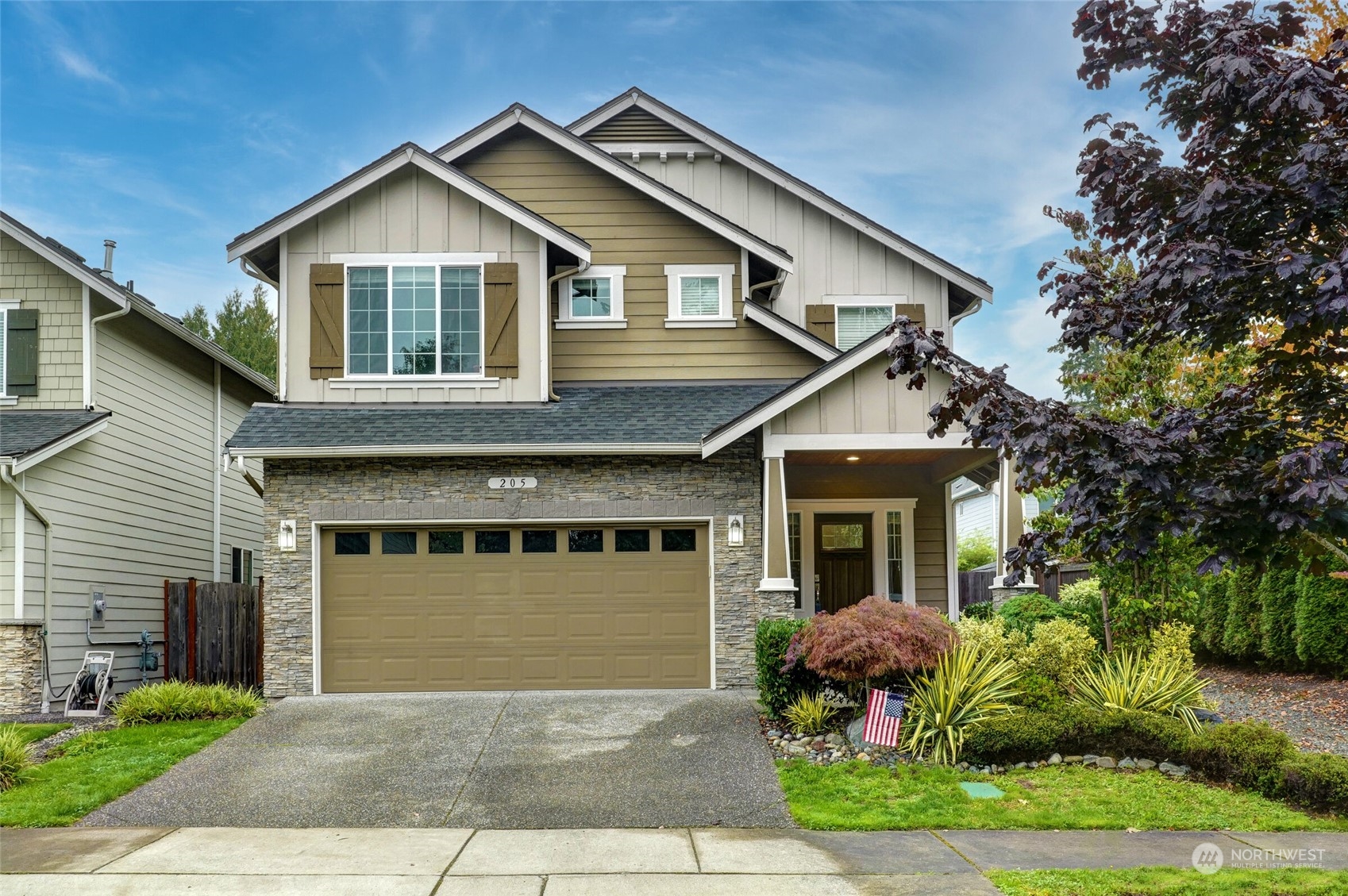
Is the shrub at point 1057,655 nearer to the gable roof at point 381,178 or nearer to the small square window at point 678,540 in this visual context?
the small square window at point 678,540

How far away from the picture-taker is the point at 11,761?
1008 cm

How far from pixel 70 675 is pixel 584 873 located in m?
10.5

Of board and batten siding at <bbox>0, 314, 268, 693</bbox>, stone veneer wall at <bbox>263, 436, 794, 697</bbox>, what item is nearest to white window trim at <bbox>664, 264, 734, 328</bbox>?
stone veneer wall at <bbox>263, 436, 794, 697</bbox>

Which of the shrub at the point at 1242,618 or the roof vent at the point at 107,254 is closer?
the shrub at the point at 1242,618

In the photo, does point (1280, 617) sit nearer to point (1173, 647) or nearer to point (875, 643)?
point (1173, 647)

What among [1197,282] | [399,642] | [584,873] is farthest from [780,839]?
[399,642]

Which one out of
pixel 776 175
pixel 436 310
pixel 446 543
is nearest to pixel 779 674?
pixel 446 543

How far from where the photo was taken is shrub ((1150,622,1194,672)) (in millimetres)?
11195

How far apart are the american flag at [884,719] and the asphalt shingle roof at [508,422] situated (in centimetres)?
408

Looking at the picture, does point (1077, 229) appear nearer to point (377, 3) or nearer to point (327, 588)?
point (327, 588)

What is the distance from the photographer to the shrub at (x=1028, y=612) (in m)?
12.0

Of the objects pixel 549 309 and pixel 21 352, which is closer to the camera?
pixel 549 309

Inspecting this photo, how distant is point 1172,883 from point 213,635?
43.6 feet

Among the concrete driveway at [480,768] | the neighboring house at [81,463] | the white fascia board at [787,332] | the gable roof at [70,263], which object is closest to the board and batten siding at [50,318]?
the neighboring house at [81,463]
